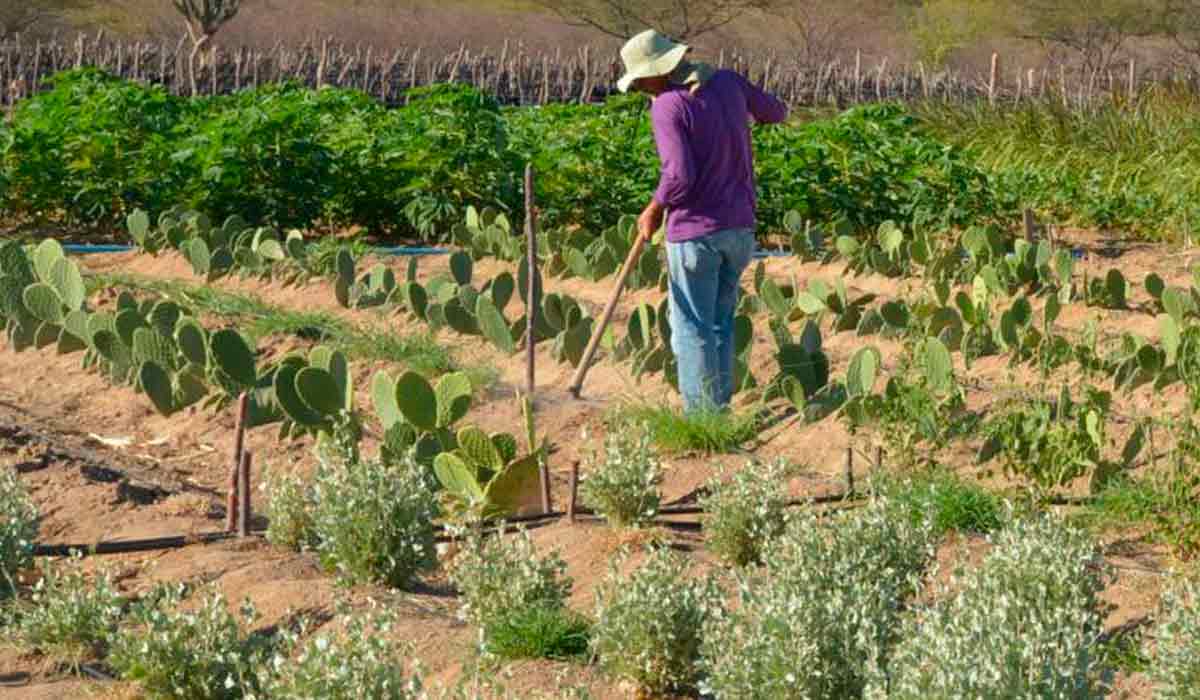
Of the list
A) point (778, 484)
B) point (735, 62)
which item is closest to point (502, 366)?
point (778, 484)

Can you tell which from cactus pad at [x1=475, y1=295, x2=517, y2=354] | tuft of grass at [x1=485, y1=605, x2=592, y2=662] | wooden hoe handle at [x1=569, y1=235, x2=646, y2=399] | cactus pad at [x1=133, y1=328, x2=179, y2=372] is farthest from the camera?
cactus pad at [x1=475, y1=295, x2=517, y2=354]

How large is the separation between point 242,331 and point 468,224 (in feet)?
7.93

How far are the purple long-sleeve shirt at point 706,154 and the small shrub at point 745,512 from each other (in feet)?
5.67

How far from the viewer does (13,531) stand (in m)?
5.01

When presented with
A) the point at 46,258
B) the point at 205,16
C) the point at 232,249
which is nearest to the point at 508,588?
the point at 46,258

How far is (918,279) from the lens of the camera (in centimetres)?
1000

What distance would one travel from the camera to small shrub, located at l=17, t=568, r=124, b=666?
452 centimetres

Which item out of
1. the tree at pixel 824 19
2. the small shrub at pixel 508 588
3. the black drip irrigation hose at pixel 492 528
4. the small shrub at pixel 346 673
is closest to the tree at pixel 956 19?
the tree at pixel 824 19

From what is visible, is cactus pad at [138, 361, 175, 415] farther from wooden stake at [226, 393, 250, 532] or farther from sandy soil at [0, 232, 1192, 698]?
wooden stake at [226, 393, 250, 532]

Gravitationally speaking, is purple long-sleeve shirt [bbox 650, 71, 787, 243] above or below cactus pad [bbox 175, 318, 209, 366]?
above

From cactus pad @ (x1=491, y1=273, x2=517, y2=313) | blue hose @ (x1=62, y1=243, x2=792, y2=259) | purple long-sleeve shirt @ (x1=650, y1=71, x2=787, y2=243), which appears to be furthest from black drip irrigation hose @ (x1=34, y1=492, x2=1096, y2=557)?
blue hose @ (x1=62, y1=243, x2=792, y2=259)

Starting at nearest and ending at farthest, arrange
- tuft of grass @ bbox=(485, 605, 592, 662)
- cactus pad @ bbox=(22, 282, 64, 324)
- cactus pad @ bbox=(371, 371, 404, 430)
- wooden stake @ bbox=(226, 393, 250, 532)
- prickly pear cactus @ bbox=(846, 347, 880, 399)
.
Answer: tuft of grass @ bbox=(485, 605, 592, 662) < wooden stake @ bbox=(226, 393, 250, 532) < cactus pad @ bbox=(371, 371, 404, 430) < prickly pear cactus @ bbox=(846, 347, 880, 399) < cactus pad @ bbox=(22, 282, 64, 324)

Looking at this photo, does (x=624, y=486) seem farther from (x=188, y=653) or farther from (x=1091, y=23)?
(x=1091, y=23)

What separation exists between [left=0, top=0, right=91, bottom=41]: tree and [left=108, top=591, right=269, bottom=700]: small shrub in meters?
38.7
